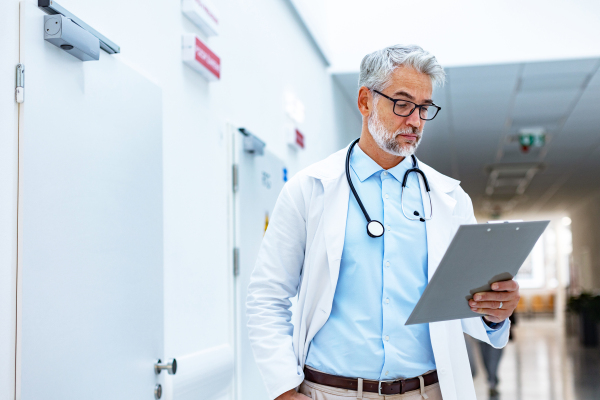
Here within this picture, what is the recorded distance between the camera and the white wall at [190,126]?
1300mm

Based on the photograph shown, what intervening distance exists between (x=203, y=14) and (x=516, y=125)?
5293mm

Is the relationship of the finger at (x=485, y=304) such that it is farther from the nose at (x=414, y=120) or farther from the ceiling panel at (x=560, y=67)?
the ceiling panel at (x=560, y=67)

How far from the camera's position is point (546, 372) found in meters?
7.24

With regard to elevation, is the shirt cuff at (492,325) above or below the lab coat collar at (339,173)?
below

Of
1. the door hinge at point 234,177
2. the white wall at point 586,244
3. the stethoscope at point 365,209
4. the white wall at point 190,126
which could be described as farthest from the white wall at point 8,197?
the white wall at point 586,244

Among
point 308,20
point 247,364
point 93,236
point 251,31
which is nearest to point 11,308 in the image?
point 93,236

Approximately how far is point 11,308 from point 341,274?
755mm

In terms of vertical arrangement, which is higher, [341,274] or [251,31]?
[251,31]

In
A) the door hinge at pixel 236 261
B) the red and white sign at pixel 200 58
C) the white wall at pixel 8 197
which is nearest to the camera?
the white wall at pixel 8 197

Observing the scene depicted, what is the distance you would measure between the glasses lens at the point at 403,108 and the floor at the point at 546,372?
4.71m

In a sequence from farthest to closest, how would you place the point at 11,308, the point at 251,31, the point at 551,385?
the point at 551,385 < the point at 251,31 < the point at 11,308

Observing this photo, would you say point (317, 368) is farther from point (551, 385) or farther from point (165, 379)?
point (551, 385)

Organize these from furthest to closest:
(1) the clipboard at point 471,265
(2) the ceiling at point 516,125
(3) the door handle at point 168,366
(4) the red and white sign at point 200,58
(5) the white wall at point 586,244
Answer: (5) the white wall at point 586,244, (2) the ceiling at point 516,125, (4) the red and white sign at point 200,58, (3) the door handle at point 168,366, (1) the clipboard at point 471,265

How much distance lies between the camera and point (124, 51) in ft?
6.07
